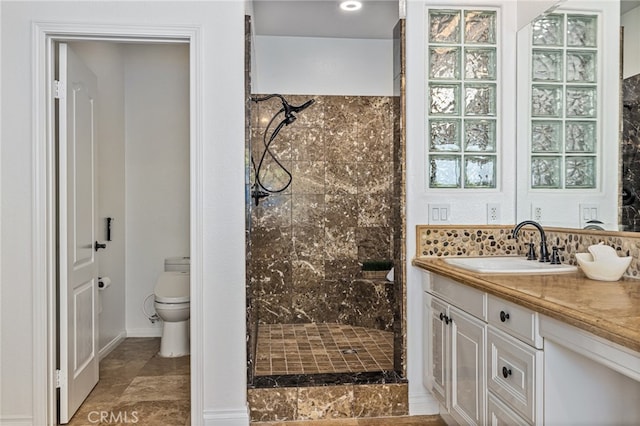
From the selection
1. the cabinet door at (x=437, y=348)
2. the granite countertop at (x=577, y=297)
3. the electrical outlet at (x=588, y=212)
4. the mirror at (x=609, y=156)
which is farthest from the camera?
the cabinet door at (x=437, y=348)

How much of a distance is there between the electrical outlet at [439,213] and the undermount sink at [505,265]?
0.72 ft

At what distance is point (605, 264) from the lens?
76.4 inches

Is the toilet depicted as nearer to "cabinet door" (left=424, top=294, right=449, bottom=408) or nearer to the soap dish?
"cabinet door" (left=424, top=294, right=449, bottom=408)

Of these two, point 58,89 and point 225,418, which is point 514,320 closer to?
point 225,418

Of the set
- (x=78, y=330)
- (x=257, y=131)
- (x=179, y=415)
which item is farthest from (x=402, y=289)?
(x=257, y=131)

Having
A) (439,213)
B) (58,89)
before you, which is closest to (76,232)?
(58,89)

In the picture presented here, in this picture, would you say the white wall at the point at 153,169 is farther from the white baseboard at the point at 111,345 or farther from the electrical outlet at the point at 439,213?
the electrical outlet at the point at 439,213

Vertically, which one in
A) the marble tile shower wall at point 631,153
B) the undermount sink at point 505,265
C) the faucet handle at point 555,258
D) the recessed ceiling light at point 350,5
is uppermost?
the recessed ceiling light at point 350,5

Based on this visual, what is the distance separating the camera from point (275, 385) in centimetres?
268

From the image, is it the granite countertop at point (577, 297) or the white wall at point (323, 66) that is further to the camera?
the white wall at point (323, 66)

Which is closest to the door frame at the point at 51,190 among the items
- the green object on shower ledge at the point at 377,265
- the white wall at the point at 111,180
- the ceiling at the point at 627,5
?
the white wall at the point at 111,180

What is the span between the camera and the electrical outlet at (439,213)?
2789mm

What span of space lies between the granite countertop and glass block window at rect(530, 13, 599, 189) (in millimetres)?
681

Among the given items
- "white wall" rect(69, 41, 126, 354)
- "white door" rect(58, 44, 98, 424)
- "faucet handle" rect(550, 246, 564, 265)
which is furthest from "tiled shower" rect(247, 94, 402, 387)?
"faucet handle" rect(550, 246, 564, 265)
